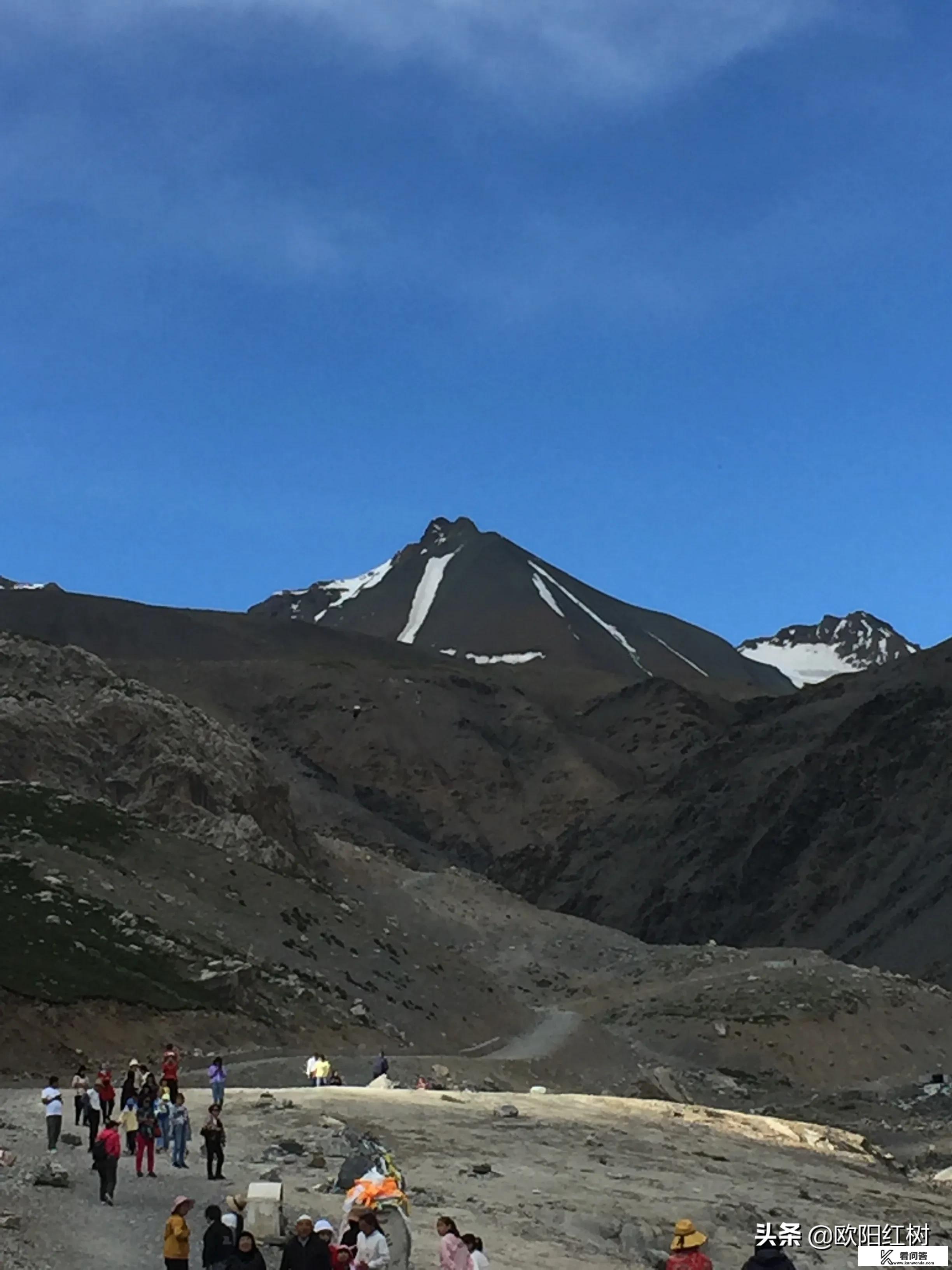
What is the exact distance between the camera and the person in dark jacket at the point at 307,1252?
1524 centimetres

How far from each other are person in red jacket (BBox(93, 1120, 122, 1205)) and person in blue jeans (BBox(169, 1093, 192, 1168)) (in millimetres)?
3106

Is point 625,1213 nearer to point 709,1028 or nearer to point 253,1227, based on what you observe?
point 253,1227

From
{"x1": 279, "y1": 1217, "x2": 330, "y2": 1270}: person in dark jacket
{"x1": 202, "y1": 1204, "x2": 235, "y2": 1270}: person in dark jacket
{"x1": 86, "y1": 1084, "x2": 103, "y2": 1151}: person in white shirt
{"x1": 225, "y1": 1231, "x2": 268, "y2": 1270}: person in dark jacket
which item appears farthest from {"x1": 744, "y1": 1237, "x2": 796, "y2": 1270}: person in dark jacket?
{"x1": 86, "y1": 1084, "x2": 103, "y2": 1151}: person in white shirt

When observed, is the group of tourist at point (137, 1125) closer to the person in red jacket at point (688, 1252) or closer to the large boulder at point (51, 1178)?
the large boulder at point (51, 1178)

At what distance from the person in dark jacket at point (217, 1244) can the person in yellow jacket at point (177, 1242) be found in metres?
0.85

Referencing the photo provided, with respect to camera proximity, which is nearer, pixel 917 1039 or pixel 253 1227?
pixel 253 1227

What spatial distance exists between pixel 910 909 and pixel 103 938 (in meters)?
72.3

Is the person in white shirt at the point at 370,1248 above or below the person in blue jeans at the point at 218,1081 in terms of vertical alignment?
above

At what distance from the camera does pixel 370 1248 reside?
53.1 ft

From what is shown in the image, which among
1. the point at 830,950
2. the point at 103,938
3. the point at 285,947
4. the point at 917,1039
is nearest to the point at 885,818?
the point at 830,950

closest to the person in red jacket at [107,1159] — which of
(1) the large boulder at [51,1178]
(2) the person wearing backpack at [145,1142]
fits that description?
(1) the large boulder at [51,1178]

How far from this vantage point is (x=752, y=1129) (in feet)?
141

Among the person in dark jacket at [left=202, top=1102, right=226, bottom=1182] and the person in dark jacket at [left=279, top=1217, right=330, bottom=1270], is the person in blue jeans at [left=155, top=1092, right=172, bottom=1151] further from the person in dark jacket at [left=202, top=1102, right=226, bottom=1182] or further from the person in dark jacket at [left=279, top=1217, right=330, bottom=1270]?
the person in dark jacket at [left=279, top=1217, right=330, bottom=1270]

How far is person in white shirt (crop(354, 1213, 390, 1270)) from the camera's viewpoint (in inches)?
634
